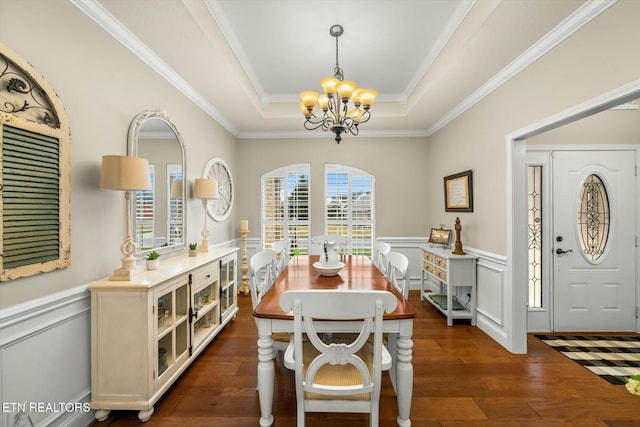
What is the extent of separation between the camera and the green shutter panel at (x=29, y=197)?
1.35 m

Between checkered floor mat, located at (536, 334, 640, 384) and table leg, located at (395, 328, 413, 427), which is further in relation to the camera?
checkered floor mat, located at (536, 334, 640, 384)

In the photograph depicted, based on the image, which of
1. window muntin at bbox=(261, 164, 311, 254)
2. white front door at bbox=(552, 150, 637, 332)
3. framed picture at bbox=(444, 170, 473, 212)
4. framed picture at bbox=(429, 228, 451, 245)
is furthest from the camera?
window muntin at bbox=(261, 164, 311, 254)

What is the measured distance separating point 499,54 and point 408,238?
Answer: 2.96 m

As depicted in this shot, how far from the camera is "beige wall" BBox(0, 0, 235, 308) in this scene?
1455 mm

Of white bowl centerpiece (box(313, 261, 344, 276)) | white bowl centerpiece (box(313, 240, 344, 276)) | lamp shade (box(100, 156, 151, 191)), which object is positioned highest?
lamp shade (box(100, 156, 151, 191))

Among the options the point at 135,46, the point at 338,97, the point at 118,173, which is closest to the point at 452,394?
the point at 338,97

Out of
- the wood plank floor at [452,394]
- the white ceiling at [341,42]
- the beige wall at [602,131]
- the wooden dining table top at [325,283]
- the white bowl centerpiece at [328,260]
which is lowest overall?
the wood plank floor at [452,394]

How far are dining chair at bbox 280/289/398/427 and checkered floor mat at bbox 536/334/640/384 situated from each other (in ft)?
7.42

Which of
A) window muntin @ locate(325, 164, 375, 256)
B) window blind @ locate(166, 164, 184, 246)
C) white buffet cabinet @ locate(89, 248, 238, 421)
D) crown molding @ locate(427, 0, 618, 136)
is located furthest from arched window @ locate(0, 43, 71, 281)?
window muntin @ locate(325, 164, 375, 256)

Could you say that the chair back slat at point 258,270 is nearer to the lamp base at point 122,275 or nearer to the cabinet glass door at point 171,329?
the cabinet glass door at point 171,329

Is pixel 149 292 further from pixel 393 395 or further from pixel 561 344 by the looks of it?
pixel 561 344

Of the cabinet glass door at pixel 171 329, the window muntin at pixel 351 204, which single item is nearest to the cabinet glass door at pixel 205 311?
the cabinet glass door at pixel 171 329

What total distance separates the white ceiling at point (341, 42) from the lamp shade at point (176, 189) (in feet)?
3.35

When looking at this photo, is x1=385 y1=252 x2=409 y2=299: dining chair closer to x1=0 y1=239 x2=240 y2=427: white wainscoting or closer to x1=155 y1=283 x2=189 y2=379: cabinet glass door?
x1=155 y1=283 x2=189 y2=379: cabinet glass door
